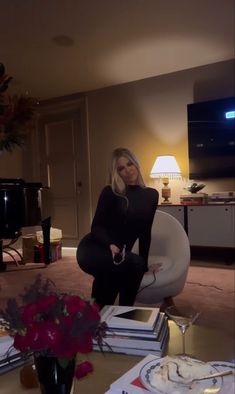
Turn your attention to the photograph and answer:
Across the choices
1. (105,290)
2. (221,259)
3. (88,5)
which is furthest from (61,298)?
(221,259)

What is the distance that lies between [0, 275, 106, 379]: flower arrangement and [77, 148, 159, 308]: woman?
3.87 feet

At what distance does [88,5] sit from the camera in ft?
9.23

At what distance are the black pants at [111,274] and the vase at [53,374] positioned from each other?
1.14 meters

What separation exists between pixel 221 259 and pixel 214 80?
6.49ft

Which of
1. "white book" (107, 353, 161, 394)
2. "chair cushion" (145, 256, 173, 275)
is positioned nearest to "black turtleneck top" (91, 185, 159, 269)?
"chair cushion" (145, 256, 173, 275)

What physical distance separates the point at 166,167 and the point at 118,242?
2.19 meters

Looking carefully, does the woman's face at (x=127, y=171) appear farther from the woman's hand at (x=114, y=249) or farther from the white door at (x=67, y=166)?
the white door at (x=67, y=166)

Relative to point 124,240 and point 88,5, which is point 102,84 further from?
point 124,240

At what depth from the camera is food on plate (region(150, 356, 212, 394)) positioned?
2.20 feet

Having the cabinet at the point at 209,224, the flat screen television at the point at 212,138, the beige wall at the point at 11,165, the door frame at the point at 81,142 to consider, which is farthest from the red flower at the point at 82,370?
the beige wall at the point at 11,165

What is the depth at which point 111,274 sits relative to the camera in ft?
5.88

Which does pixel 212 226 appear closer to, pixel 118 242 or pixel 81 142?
pixel 118 242

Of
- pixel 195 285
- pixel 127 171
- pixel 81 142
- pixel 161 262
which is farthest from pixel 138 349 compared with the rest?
pixel 81 142

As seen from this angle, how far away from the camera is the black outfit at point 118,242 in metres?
1.79
